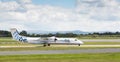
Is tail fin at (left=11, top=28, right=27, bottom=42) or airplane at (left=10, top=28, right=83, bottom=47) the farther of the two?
airplane at (left=10, top=28, right=83, bottom=47)

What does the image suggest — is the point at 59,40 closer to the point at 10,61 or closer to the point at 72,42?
the point at 72,42

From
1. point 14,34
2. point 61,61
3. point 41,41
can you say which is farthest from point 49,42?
point 61,61

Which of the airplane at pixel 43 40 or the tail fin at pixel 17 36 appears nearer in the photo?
the tail fin at pixel 17 36

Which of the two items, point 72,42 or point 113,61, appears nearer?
point 113,61

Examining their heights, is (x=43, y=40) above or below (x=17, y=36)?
below

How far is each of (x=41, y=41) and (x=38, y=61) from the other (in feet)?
161

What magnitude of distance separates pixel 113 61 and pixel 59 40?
49426 millimetres

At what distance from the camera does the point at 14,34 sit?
271ft

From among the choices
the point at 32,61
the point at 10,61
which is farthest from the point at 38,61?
the point at 10,61

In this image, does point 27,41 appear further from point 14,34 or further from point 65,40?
point 65,40

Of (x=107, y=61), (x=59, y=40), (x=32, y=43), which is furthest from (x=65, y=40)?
(x=107, y=61)

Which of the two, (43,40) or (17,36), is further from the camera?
(43,40)

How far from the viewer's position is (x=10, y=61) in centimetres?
3350

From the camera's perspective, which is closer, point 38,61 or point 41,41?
point 38,61
